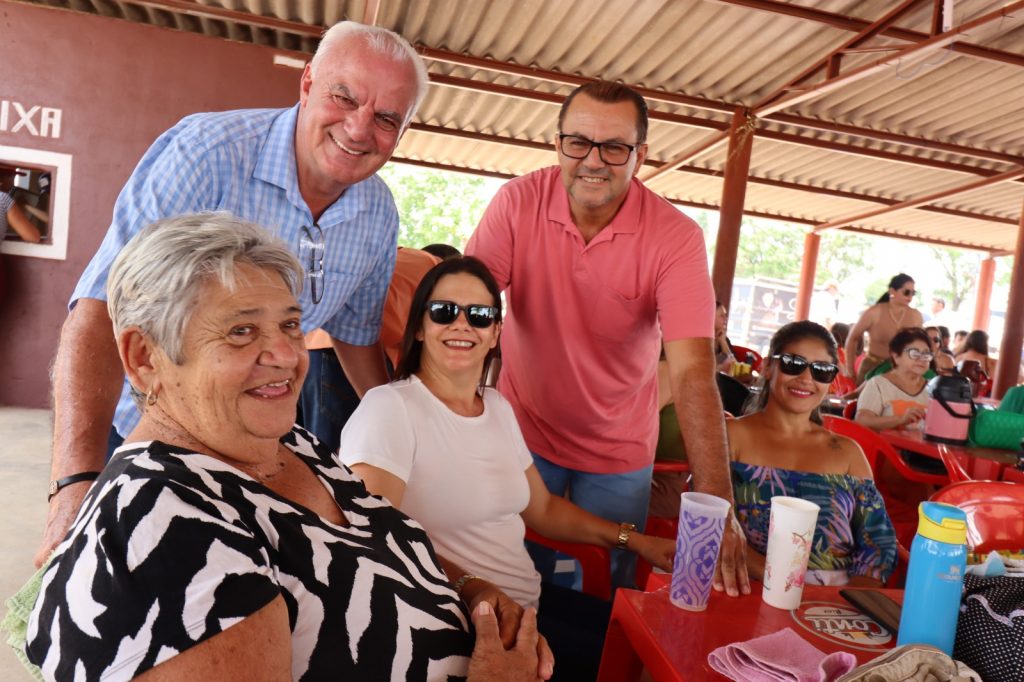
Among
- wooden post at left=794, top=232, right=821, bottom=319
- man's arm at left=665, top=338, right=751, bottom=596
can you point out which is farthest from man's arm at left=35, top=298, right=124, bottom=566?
wooden post at left=794, top=232, right=821, bottom=319

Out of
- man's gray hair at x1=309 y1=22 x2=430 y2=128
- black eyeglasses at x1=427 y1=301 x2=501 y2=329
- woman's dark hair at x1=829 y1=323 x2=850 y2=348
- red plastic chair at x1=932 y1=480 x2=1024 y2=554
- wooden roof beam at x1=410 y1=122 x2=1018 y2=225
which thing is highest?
wooden roof beam at x1=410 y1=122 x2=1018 y2=225

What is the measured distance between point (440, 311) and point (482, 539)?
1.92 ft

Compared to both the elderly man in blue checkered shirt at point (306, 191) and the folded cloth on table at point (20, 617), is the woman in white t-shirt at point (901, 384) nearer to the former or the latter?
the elderly man in blue checkered shirt at point (306, 191)

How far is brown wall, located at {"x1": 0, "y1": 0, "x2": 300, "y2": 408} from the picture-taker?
6016 mm

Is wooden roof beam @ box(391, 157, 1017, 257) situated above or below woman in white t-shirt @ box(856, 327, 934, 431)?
above

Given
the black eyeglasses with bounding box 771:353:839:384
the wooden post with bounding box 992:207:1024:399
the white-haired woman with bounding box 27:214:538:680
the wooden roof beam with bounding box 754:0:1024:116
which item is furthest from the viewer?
the wooden post with bounding box 992:207:1024:399

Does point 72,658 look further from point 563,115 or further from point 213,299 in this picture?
point 563,115

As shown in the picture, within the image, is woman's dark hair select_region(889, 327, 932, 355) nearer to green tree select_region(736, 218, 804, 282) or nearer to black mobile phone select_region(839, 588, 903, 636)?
black mobile phone select_region(839, 588, 903, 636)

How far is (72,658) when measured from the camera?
2.87 ft

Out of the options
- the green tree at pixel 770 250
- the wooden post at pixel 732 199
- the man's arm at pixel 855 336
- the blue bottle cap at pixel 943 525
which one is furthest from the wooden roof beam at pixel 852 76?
the green tree at pixel 770 250

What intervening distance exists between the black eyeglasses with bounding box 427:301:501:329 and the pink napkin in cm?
101

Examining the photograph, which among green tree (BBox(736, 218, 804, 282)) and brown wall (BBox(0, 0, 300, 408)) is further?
green tree (BBox(736, 218, 804, 282))

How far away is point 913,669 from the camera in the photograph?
110 centimetres

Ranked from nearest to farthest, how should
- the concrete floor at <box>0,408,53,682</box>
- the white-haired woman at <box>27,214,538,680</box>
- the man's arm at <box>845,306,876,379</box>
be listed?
1. the white-haired woman at <box>27,214,538,680</box>
2. the concrete floor at <box>0,408,53,682</box>
3. the man's arm at <box>845,306,876,379</box>
